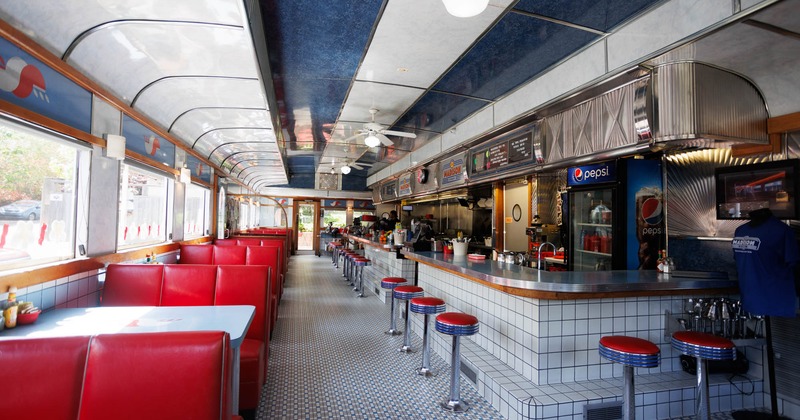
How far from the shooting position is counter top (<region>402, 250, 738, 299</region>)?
2930 mm

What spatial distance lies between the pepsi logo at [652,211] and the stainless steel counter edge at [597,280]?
2.65 ft

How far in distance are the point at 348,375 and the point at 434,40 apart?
129 inches

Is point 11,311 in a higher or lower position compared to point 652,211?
lower

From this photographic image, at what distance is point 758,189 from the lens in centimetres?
323

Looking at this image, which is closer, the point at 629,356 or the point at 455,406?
the point at 629,356

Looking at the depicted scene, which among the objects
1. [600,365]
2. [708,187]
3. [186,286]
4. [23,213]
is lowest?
[600,365]

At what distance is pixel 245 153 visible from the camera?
25.9ft

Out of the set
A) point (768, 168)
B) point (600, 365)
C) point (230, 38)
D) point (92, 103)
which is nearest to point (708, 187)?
point (768, 168)

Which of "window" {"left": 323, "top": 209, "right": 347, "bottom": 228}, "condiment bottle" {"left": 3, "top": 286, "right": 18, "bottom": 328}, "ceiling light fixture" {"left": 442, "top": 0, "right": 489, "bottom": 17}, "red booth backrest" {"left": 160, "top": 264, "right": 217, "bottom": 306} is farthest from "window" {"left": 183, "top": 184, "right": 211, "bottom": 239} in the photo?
"window" {"left": 323, "top": 209, "right": 347, "bottom": 228}

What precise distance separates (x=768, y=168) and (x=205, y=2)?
4499 mm

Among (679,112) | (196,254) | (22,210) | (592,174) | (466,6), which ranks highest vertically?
(466,6)

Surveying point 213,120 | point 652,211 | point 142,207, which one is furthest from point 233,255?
point 652,211

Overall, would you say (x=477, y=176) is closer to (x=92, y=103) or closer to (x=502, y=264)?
(x=502, y=264)

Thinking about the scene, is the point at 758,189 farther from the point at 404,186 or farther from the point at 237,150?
the point at 237,150
